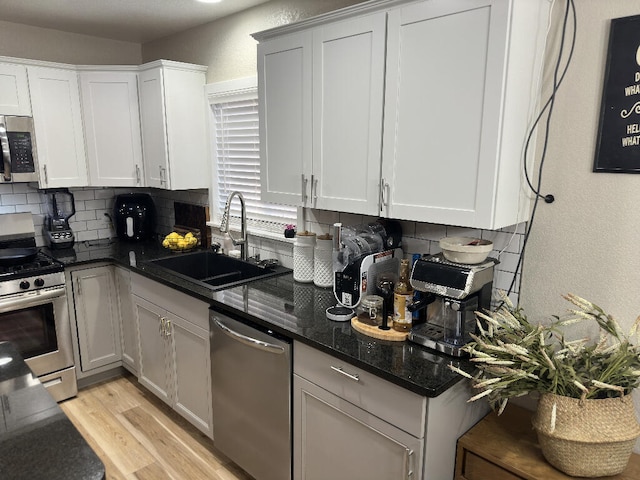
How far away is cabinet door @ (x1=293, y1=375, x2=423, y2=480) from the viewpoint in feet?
5.06

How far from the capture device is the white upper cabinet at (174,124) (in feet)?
10.1

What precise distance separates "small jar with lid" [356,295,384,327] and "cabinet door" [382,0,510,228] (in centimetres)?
37

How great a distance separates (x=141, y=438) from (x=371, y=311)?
68.0 inches

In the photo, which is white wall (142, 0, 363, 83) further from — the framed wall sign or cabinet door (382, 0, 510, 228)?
the framed wall sign

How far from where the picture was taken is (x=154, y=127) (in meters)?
3.17

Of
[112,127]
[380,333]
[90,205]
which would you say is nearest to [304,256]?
[380,333]

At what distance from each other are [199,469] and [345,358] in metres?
1.33

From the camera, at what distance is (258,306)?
2.14 metres

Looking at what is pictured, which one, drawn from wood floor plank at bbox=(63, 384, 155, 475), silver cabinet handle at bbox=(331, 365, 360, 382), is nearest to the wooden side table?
silver cabinet handle at bbox=(331, 365, 360, 382)

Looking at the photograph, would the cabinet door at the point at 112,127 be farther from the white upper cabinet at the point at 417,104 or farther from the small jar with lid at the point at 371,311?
the small jar with lid at the point at 371,311

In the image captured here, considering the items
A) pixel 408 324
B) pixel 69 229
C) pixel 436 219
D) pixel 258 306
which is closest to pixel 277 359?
pixel 258 306

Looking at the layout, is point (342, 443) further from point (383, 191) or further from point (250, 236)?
point (250, 236)

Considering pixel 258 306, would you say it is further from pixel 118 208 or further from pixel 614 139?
pixel 118 208

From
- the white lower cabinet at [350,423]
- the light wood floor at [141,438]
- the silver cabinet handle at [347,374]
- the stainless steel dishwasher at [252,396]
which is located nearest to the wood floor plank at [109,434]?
the light wood floor at [141,438]
